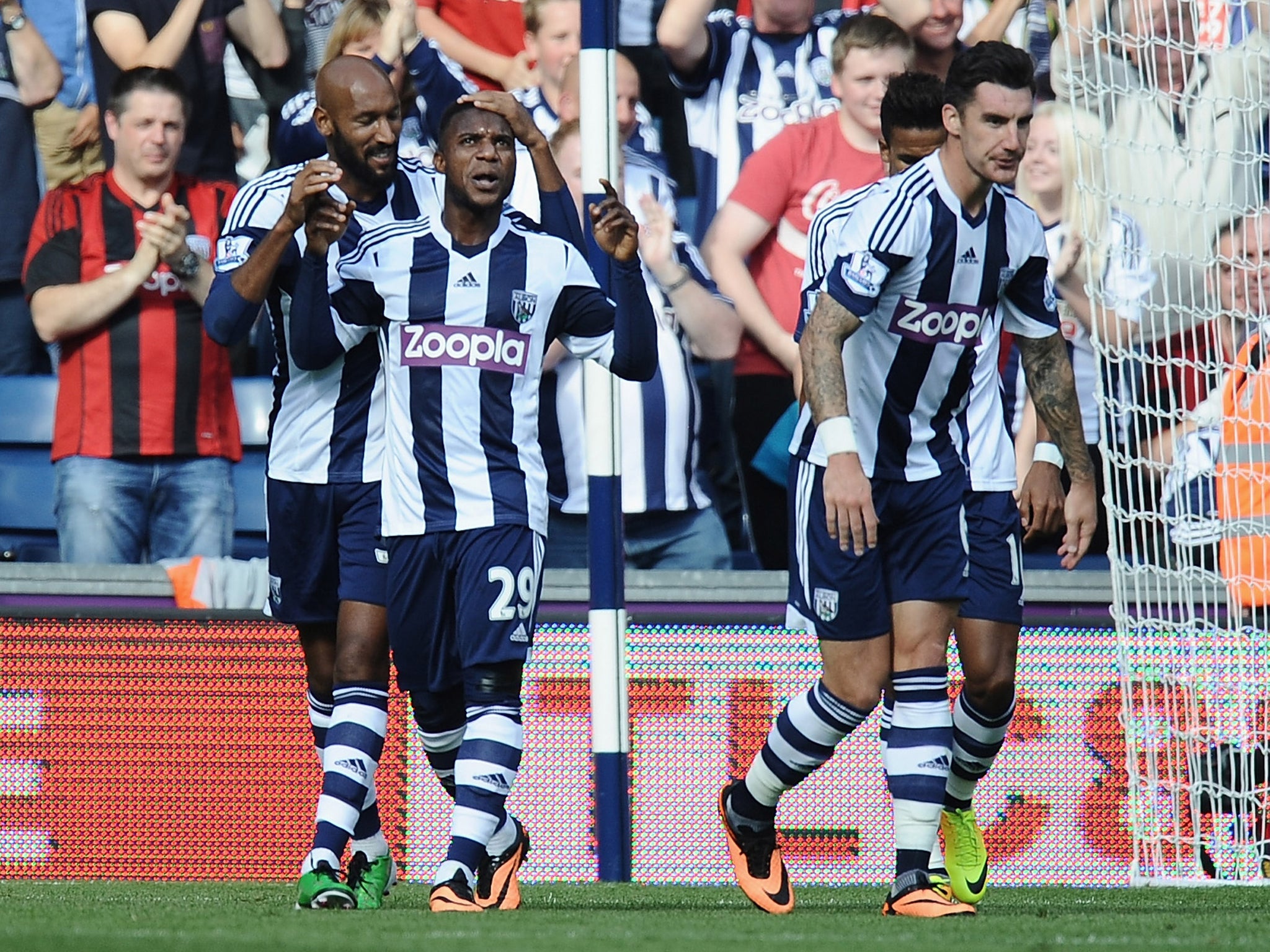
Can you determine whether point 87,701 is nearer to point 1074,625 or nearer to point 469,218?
point 469,218

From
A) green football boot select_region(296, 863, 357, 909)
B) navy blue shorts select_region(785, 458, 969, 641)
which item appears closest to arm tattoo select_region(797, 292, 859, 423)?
navy blue shorts select_region(785, 458, 969, 641)

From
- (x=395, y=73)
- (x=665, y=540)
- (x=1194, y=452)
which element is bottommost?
(x=665, y=540)

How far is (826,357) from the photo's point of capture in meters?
4.88

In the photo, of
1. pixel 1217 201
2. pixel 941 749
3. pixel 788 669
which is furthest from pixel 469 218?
pixel 1217 201

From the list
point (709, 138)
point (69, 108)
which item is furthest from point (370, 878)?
point (69, 108)

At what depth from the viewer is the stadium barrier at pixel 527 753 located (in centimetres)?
660

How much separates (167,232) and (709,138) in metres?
2.33

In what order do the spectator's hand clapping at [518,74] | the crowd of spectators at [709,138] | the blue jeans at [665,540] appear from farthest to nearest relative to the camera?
the spectator's hand clapping at [518,74], the blue jeans at [665,540], the crowd of spectators at [709,138]

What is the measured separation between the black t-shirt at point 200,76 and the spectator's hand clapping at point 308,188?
10.8ft

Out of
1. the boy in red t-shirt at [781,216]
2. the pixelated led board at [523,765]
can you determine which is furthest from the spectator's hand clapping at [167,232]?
the boy in red t-shirt at [781,216]

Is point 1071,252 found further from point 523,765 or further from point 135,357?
point 135,357

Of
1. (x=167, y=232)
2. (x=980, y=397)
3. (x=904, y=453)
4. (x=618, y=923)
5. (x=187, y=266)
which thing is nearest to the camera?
(x=618, y=923)

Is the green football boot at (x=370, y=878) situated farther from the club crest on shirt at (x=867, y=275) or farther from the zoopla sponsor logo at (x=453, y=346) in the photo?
the club crest on shirt at (x=867, y=275)

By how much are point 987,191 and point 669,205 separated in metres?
2.74
